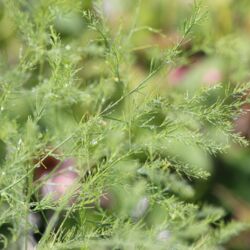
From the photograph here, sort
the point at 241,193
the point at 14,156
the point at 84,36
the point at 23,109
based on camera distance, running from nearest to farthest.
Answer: the point at 14,156 → the point at 23,109 → the point at 84,36 → the point at 241,193

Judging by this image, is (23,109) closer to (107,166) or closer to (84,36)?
(84,36)

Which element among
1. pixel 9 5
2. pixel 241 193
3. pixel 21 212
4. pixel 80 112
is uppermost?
pixel 9 5

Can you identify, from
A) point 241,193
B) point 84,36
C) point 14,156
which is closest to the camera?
point 14,156

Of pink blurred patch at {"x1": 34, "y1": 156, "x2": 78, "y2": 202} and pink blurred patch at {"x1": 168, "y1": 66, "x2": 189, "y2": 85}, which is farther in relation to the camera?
pink blurred patch at {"x1": 168, "y1": 66, "x2": 189, "y2": 85}

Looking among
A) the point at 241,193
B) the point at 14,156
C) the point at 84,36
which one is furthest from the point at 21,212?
the point at 241,193

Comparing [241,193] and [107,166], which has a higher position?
[107,166]

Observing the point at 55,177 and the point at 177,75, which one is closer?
the point at 55,177

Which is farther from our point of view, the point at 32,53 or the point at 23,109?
the point at 23,109

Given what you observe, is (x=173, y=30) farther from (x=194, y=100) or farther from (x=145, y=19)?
(x=194, y=100)

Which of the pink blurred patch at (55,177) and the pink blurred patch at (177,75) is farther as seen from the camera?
the pink blurred patch at (177,75)
